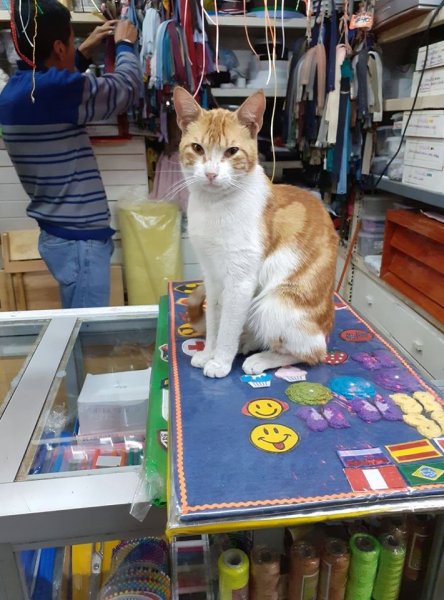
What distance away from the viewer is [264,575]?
0.62 metres

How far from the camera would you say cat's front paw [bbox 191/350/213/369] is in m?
0.91

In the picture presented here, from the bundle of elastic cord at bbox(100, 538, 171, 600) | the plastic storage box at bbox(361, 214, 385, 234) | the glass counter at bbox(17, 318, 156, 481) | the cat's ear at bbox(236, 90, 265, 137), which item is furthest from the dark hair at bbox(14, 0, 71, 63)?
the plastic storage box at bbox(361, 214, 385, 234)

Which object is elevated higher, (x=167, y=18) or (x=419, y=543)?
(x=167, y=18)

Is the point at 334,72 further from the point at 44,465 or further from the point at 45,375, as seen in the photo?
the point at 44,465

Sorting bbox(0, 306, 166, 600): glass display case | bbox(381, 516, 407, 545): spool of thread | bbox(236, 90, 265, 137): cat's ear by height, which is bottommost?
bbox(381, 516, 407, 545): spool of thread

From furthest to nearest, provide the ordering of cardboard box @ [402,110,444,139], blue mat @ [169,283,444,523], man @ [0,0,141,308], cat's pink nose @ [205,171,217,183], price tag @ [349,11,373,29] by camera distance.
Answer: price tag @ [349,11,373,29] → cardboard box @ [402,110,444,139] → man @ [0,0,141,308] → cat's pink nose @ [205,171,217,183] → blue mat @ [169,283,444,523]

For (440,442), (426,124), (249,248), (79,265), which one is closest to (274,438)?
(440,442)

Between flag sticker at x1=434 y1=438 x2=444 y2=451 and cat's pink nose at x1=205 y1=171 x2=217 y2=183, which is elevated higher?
cat's pink nose at x1=205 y1=171 x2=217 y2=183

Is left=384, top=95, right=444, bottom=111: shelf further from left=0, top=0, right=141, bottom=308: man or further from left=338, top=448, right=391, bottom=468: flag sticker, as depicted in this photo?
left=338, top=448, right=391, bottom=468: flag sticker

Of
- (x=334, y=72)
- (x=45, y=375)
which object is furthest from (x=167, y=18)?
(x=45, y=375)

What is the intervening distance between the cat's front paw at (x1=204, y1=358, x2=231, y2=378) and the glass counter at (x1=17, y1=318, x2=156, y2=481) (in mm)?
171

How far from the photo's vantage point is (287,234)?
932 millimetres

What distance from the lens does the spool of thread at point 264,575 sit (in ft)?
2.03

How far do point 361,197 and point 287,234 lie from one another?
1666 millimetres
